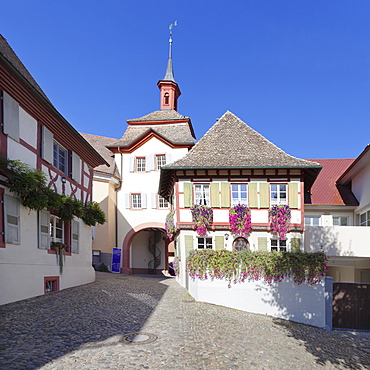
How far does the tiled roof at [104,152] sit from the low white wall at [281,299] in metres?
15.6

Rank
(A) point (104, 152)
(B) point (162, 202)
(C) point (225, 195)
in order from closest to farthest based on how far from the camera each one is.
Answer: (C) point (225, 195)
(B) point (162, 202)
(A) point (104, 152)

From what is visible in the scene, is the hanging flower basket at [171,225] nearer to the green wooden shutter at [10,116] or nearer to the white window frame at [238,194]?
the white window frame at [238,194]

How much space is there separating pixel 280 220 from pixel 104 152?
17.1m

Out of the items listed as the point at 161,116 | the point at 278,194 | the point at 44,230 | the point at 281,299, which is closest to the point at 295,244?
the point at 278,194

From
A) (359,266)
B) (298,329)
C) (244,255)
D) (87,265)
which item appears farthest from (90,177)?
(359,266)

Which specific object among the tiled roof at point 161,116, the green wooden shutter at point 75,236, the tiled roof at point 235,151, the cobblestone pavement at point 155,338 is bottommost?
the cobblestone pavement at point 155,338

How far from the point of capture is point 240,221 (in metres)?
19.3

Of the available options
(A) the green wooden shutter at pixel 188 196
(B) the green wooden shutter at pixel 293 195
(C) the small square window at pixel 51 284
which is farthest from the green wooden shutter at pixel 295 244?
(C) the small square window at pixel 51 284

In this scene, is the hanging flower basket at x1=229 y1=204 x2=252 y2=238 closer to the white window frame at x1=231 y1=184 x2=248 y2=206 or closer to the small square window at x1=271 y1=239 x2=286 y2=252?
the white window frame at x1=231 y1=184 x2=248 y2=206

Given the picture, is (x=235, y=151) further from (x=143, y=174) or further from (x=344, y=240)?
(x=143, y=174)

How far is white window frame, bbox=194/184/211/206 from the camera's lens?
19.8m

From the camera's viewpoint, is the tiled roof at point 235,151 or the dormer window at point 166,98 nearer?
the tiled roof at point 235,151

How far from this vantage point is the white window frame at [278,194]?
19.8 m

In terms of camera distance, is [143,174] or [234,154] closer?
[234,154]
